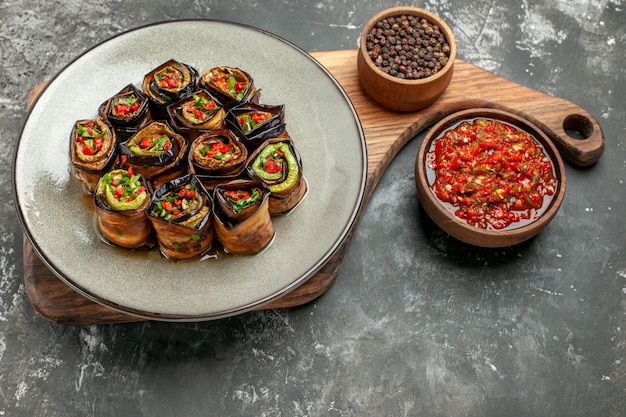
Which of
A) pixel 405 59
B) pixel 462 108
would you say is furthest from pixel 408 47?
pixel 462 108

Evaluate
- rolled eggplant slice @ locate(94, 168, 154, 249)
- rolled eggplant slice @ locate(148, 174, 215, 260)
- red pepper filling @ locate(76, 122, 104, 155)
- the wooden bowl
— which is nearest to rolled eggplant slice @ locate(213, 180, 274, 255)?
rolled eggplant slice @ locate(148, 174, 215, 260)

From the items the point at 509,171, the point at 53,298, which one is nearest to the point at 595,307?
the point at 509,171

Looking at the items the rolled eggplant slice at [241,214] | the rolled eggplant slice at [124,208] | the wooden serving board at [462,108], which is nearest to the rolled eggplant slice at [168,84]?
the rolled eggplant slice at [124,208]

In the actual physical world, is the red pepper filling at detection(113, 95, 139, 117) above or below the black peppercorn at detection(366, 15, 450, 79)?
below

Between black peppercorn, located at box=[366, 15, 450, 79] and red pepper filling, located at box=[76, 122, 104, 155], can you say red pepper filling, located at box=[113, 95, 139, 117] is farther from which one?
black peppercorn, located at box=[366, 15, 450, 79]

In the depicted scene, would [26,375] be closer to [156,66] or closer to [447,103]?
[156,66]

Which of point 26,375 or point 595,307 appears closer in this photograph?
point 26,375
